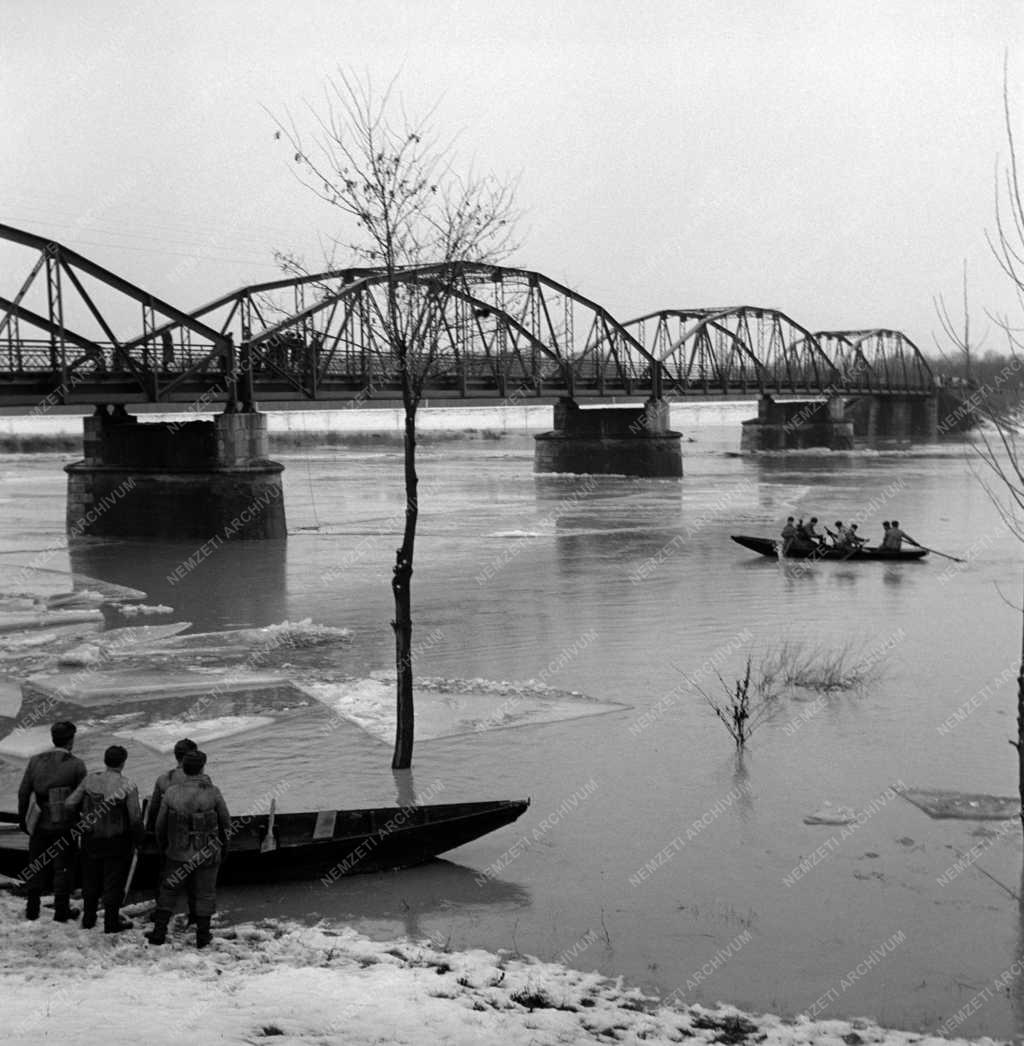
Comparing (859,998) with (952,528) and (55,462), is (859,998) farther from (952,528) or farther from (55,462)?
(55,462)

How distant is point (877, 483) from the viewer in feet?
278

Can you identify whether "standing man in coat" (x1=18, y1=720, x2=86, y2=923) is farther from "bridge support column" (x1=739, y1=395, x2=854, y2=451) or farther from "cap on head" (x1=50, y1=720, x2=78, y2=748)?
"bridge support column" (x1=739, y1=395, x2=854, y2=451)

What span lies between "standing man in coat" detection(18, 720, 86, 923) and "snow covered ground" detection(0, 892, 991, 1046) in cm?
23

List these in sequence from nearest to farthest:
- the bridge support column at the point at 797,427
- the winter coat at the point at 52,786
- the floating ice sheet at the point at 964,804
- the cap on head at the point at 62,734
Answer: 1. the winter coat at the point at 52,786
2. the cap on head at the point at 62,734
3. the floating ice sheet at the point at 964,804
4. the bridge support column at the point at 797,427

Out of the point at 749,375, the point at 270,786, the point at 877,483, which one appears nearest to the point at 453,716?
the point at 270,786

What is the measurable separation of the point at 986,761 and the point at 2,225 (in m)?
35.4

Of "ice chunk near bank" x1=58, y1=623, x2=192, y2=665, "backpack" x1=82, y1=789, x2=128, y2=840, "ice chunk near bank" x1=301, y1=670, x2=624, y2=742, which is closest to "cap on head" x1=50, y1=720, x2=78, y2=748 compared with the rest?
"backpack" x1=82, y1=789, x2=128, y2=840

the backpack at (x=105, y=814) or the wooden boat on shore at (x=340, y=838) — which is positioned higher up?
the backpack at (x=105, y=814)

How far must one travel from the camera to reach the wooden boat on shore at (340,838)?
11.3 meters

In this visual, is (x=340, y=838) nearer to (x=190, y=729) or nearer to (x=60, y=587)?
(x=190, y=729)

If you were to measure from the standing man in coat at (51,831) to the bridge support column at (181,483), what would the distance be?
34967 millimetres

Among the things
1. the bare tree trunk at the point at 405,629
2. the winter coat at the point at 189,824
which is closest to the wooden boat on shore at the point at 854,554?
the bare tree trunk at the point at 405,629

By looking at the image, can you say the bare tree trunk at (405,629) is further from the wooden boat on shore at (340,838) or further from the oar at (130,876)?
the oar at (130,876)

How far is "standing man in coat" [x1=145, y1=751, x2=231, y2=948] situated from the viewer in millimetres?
9961
